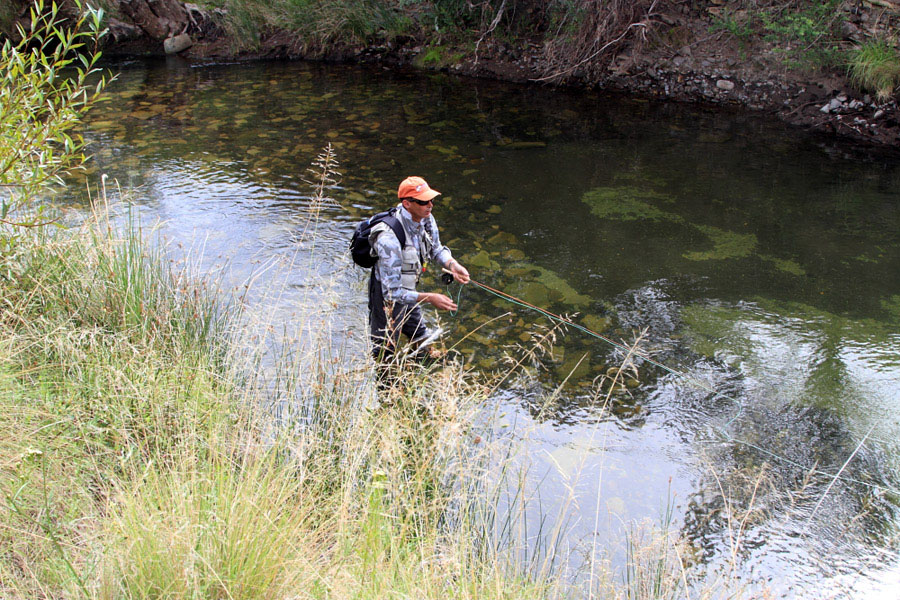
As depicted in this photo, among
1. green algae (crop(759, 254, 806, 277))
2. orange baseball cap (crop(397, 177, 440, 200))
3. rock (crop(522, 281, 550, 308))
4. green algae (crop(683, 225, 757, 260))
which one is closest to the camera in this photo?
orange baseball cap (crop(397, 177, 440, 200))

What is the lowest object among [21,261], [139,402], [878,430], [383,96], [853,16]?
[878,430]

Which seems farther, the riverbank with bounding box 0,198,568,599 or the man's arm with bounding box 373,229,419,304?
the man's arm with bounding box 373,229,419,304

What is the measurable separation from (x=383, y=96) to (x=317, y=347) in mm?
8568

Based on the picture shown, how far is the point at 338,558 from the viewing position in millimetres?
2531

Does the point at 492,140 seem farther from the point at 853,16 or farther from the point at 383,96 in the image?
the point at 853,16

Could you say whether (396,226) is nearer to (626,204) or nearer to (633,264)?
(633,264)

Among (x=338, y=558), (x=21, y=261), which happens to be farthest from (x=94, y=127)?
(x=338, y=558)

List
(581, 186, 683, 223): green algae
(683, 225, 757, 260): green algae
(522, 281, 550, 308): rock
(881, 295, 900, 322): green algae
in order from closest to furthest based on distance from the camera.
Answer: (881, 295, 900, 322): green algae, (522, 281, 550, 308): rock, (683, 225, 757, 260): green algae, (581, 186, 683, 223): green algae

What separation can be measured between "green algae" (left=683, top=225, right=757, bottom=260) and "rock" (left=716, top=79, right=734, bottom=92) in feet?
13.9

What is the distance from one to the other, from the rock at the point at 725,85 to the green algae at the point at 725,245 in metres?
4.24

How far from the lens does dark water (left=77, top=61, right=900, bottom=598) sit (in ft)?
12.5

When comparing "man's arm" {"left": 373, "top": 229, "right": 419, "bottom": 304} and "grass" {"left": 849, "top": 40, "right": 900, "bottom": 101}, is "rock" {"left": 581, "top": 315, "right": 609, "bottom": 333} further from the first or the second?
"grass" {"left": 849, "top": 40, "right": 900, "bottom": 101}

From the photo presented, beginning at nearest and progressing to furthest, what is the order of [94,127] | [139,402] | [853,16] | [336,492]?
[336,492] < [139,402] < [853,16] < [94,127]

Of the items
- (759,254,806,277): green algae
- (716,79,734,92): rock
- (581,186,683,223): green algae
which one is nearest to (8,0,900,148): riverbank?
(716,79,734,92): rock
